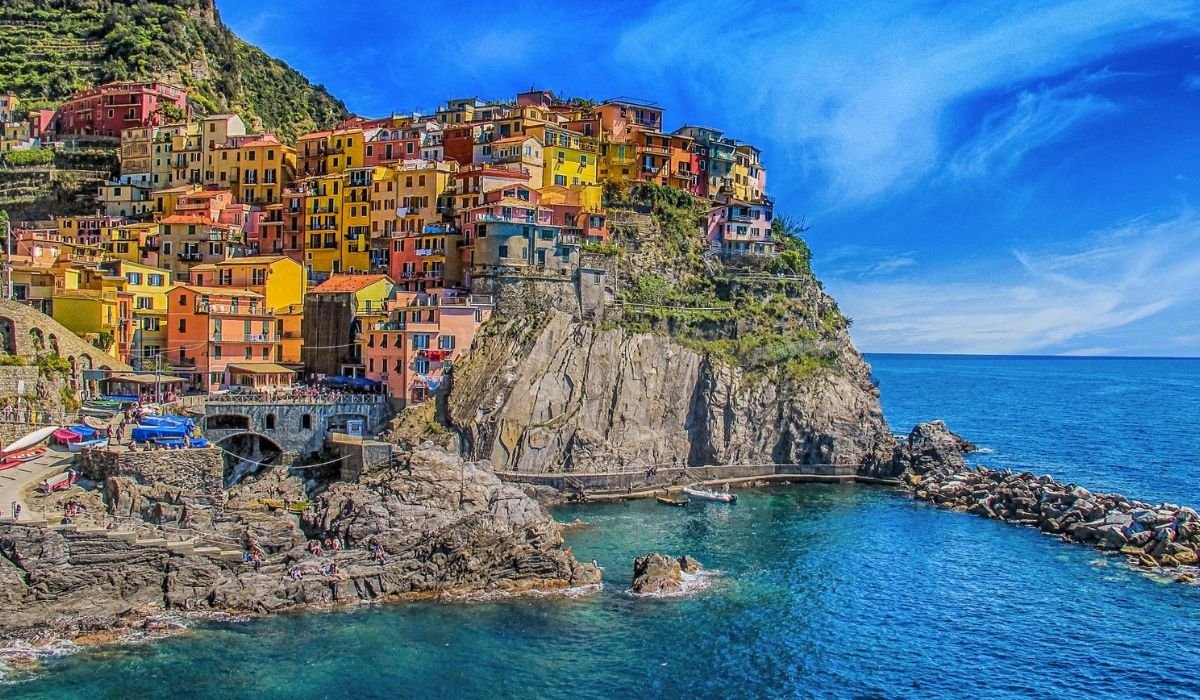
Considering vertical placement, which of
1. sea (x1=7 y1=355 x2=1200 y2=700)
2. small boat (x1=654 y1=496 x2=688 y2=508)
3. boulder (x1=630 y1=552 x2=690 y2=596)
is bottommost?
sea (x1=7 y1=355 x2=1200 y2=700)

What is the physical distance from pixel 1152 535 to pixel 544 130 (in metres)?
55.0

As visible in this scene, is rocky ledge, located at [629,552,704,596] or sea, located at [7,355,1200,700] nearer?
sea, located at [7,355,1200,700]

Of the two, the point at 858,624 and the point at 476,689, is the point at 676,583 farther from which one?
the point at 476,689

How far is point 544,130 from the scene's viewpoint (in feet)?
289

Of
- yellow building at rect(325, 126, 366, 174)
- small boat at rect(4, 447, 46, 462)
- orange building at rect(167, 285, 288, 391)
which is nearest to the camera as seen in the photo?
small boat at rect(4, 447, 46, 462)

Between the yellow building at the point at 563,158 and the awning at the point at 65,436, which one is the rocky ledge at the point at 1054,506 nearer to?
the yellow building at the point at 563,158

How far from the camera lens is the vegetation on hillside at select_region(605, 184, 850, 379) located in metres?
79.8

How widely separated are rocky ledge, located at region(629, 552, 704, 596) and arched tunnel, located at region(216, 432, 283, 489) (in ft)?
85.0

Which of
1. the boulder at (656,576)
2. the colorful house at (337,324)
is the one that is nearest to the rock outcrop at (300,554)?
the boulder at (656,576)

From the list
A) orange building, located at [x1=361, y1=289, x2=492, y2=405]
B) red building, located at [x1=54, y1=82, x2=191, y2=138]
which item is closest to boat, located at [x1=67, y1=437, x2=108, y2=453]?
orange building, located at [x1=361, y1=289, x2=492, y2=405]

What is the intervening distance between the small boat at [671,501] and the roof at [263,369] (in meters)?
A: 26.5

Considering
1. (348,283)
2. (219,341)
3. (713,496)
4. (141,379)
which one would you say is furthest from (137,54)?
(713,496)

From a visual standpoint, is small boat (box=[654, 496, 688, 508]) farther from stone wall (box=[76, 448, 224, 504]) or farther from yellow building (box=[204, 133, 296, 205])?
yellow building (box=[204, 133, 296, 205])

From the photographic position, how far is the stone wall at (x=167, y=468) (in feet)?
173
